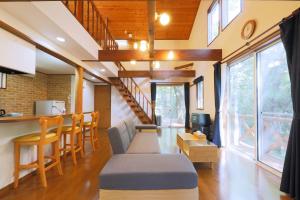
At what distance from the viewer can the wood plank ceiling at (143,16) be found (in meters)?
7.24

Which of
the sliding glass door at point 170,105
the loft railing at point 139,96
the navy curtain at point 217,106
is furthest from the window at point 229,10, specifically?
the loft railing at point 139,96

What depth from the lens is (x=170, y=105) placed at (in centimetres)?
975

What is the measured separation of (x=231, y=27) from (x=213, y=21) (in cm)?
179

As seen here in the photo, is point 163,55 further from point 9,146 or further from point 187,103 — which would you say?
point 187,103

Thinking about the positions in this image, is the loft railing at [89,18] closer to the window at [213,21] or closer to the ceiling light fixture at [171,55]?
the ceiling light fixture at [171,55]

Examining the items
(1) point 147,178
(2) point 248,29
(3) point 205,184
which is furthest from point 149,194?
(2) point 248,29

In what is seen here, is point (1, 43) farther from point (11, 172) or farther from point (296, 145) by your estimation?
point (296, 145)

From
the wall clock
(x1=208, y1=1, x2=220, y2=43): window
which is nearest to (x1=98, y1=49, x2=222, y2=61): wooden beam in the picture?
(x1=208, y1=1, x2=220, y2=43): window

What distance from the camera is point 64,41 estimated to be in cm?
348

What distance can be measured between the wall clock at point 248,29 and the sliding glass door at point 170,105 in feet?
19.6

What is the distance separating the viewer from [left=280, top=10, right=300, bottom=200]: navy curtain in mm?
2175

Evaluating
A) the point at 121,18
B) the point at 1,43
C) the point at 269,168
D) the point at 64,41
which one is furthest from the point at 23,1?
the point at 121,18

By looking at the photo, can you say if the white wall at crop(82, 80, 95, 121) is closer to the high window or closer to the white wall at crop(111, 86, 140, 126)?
the white wall at crop(111, 86, 140, 126)

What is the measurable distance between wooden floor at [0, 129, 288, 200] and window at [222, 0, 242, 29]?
339 centimetres
